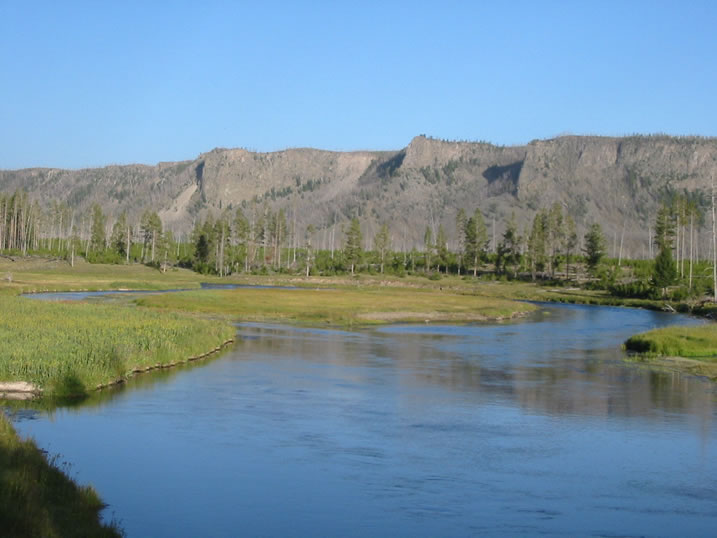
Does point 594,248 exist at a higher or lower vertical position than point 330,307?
higher

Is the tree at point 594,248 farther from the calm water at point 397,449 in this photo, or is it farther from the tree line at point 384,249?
the calm water at point 397,449

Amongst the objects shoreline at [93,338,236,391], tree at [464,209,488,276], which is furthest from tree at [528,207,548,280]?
shoreline at [93,338,236,391]

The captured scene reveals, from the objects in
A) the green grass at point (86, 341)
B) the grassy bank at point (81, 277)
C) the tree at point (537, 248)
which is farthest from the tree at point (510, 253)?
the green grass at point (86, 341)

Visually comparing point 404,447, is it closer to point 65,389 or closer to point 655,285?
point 65,389

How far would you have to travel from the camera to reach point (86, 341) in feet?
112

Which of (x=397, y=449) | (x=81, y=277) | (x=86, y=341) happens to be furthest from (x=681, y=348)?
(x=81, y=277)

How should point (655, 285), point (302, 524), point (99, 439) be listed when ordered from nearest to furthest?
1. point (302, 524)
2. point (99, 439)
3. point (655, 285)

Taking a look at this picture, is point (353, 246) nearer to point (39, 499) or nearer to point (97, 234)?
point (97, 234)

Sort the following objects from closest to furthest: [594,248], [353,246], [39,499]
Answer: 1. [39,499]
2. [594,248]
3. [353,246]

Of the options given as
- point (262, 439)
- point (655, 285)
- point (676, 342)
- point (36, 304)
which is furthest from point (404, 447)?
point (655, 285)

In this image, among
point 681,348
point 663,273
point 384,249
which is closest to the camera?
point 681,348

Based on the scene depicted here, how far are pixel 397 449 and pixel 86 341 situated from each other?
54.2 feet

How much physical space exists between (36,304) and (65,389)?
2451 cm

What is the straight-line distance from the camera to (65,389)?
1112 inches
